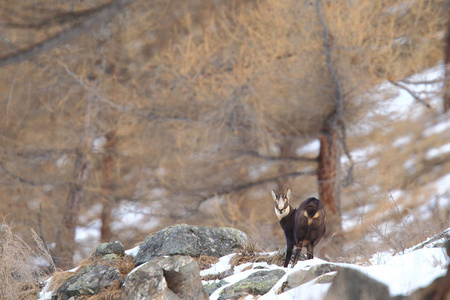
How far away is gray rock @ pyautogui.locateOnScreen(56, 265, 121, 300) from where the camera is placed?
15.2 feet

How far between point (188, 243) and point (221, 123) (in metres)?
6.24

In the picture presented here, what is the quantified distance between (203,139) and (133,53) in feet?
9.92

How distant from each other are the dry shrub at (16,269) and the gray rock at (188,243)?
909 mm

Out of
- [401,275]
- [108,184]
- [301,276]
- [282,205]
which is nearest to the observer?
[401,275]

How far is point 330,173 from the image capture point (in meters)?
11.3

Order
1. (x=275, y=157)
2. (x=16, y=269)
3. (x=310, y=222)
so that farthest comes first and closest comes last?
(x=275, y=157)
(x=16, y=269)
(x=310, y=222)

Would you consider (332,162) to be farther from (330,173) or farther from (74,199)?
(74,199)

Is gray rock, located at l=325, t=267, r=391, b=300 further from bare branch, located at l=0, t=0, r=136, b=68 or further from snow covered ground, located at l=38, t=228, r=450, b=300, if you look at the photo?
bare branch, located at l=0, t=0, r=136, b=68

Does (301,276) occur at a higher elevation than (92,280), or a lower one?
lower

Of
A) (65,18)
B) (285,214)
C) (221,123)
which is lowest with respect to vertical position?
(285,214)

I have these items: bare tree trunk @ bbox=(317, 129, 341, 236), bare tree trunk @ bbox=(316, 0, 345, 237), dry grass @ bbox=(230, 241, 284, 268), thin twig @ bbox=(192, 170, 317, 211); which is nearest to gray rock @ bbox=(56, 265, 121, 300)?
dry grass @ bbox=(230, 241, 284, 268)

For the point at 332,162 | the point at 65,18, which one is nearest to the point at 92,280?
Answer: the point at 65,18

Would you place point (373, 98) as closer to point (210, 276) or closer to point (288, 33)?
point (288, 33)

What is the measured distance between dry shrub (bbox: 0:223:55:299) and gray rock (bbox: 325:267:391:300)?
112 inches
